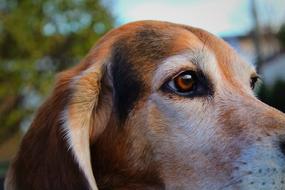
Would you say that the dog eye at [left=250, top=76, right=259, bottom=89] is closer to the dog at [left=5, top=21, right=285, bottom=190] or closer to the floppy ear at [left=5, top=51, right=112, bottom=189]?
the dog at [left=5, top=21, right=285, bottom=190]

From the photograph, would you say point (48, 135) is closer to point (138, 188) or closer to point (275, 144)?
point (138, 188)

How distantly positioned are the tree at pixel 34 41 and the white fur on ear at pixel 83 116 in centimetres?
1287

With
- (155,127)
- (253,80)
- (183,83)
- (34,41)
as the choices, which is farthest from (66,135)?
(34,41)

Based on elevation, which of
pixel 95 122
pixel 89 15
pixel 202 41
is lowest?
pixel 89 15

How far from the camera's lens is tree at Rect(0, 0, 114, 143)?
1703cm

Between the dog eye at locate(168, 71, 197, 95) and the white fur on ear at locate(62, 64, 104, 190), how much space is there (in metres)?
0.45

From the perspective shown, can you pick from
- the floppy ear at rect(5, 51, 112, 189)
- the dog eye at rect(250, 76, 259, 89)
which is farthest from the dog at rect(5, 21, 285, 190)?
the dog eye at rect(250, 76, 259, 89)

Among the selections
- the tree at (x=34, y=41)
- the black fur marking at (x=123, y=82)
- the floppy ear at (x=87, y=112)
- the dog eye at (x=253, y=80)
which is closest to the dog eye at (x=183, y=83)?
the black fur marking at (x=123, y=82)

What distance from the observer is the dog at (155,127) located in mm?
3422

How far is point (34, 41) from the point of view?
1744 cm

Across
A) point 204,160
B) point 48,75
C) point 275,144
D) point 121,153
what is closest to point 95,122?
point 121,153

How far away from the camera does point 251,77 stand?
4.23 metres

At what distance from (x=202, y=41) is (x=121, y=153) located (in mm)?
858

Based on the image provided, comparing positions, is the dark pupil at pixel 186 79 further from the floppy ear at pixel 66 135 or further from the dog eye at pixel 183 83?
the floppy ear at pixel 66 135
